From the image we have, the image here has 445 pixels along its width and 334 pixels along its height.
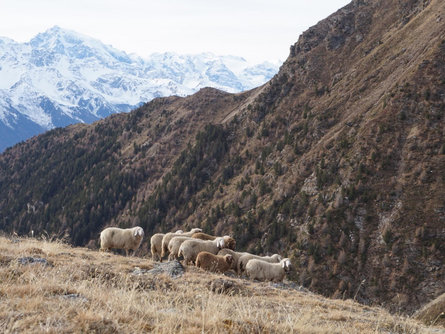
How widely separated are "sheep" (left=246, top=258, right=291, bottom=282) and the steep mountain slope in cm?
4512

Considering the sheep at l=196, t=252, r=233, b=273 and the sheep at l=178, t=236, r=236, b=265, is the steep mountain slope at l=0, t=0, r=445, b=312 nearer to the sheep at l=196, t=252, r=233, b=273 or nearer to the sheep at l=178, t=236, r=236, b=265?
the sheep at l=178, t=236, r=236, b=265

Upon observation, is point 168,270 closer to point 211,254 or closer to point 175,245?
point 211,254

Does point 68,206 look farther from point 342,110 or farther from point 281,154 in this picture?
point 342,110

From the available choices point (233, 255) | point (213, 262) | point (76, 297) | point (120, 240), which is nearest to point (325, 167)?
point (233, 255)

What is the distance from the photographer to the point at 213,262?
1744cm

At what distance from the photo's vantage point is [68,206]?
170750 millimetres

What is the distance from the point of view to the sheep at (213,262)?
680 inches

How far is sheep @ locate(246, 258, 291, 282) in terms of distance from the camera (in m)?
19.6

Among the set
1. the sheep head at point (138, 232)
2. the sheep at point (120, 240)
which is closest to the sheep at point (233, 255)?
A: the sheep head at point (138, 232)

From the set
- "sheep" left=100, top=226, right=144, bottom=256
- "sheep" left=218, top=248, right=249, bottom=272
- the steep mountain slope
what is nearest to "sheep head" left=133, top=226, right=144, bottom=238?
"sheep" left=100, top=226, right=144, bottom=256

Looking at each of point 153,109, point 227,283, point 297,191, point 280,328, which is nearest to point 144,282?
point 227,283

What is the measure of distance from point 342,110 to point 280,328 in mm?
98296

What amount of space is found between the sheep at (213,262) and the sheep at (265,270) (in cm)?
180

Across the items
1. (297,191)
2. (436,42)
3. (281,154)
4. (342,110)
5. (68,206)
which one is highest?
(436,42)
